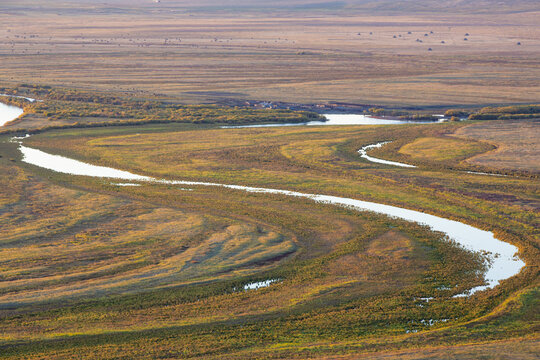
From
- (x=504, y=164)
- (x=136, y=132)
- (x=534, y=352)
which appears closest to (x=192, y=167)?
(x=136, y=132)

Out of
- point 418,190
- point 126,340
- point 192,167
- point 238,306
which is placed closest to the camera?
point 126,340

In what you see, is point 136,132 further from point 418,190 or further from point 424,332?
point 424,332

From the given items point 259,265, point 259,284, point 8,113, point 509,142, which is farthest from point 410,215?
point 8,113

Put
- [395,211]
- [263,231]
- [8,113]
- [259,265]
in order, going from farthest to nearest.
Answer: [8,113], [395,211], [263,231], [259,265]

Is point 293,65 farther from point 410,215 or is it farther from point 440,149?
point 410,215

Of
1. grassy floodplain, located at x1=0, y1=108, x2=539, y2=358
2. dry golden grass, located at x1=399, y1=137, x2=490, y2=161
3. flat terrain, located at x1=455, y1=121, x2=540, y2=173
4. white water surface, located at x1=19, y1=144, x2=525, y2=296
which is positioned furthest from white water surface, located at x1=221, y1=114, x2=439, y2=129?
white water surface, located at x1=19, y1=144, x2=525, y2=296

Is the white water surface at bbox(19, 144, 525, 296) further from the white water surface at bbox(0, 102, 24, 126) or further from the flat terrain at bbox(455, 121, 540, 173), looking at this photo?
the white water surface at bbox(0, 102, 24, 126)

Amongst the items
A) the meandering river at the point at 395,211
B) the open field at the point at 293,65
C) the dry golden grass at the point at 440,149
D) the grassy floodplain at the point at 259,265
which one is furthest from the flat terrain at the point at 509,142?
the open field at the point at 293,65
